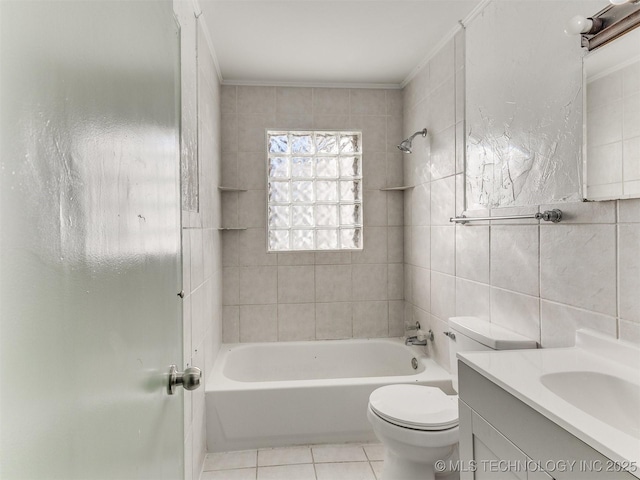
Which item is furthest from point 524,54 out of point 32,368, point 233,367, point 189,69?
point 233,367

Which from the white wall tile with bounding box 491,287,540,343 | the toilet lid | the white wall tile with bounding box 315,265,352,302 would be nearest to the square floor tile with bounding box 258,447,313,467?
the toilet lid

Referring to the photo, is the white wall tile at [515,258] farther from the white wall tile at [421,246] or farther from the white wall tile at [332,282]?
the white wall tile at [332,282]

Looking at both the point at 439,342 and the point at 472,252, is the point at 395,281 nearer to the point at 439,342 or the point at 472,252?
the point at 439,342

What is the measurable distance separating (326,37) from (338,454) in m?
2.43

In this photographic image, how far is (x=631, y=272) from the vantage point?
1161 millimetres

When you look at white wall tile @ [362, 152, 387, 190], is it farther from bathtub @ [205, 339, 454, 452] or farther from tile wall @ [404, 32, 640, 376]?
bathtub @ [205, 339, 454, 452]

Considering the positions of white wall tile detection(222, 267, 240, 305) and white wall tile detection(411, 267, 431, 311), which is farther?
white wall tile detection(222, 267, 240, 305)

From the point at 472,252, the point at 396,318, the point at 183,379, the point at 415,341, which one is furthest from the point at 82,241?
the point at 396,318

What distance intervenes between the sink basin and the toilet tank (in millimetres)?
A: 488

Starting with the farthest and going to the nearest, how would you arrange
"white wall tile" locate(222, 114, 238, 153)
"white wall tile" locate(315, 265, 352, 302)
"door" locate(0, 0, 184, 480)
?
"white wall tile" locate(315, 265, 352, 302) → "white wall tile" locate(222, 114, 238, 153) → "door" locate(0, 0, 184, 480)

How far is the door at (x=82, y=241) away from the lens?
324 mm

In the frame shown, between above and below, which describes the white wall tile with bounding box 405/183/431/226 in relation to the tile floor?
above

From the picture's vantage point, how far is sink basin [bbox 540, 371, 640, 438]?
3.34ft

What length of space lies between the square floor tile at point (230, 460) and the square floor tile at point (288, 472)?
10 cm
